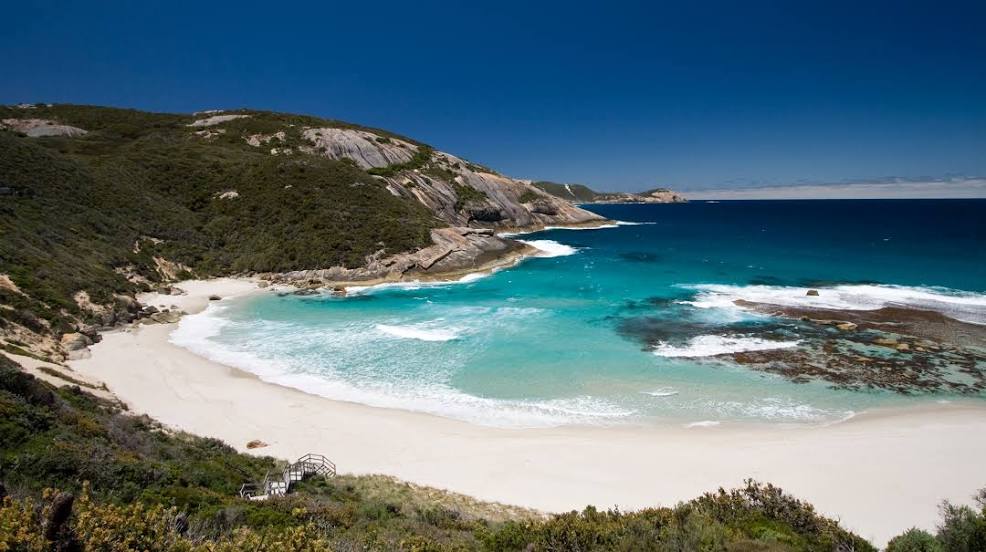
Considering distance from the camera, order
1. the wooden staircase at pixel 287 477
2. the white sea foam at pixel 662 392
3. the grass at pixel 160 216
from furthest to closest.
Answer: the grass at pixel 160 216 → the white sea foam at pixel 662 392 → the wooden staircase at pixel 287 477

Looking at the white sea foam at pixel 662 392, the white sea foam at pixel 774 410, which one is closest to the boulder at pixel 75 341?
the white sea foam at pixel 662 392

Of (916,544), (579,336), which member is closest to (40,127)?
(579,336)

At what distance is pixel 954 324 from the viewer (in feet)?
94.2

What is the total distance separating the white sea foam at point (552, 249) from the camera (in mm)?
64206

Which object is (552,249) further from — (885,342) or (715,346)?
(885,342)

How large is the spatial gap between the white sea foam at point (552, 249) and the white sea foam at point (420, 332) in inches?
1398

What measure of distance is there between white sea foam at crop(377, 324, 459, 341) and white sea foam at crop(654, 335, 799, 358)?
40.5 feet

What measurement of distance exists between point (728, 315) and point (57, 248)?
47.5 metres

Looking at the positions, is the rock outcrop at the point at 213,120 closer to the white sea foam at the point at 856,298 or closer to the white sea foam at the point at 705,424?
the white sea foam at the point at 856,298

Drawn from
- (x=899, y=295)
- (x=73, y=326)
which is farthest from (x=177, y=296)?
(x=899, y=295)

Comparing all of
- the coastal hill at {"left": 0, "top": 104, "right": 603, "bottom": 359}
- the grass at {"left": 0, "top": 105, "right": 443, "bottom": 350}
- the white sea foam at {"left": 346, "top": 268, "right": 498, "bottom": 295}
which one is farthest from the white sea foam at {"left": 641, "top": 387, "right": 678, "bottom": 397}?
the grass at {"left": 0, "top": 105, "right": 443, "bottom": 350}

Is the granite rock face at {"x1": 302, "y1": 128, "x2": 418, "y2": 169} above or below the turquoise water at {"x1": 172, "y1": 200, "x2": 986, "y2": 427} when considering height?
above

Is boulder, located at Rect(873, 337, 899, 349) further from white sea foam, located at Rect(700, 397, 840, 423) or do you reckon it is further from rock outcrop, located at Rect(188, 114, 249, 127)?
rock outcrop, located at Rect(188, 114, 249, 127)

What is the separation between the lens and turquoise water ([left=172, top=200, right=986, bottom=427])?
19.1 m
